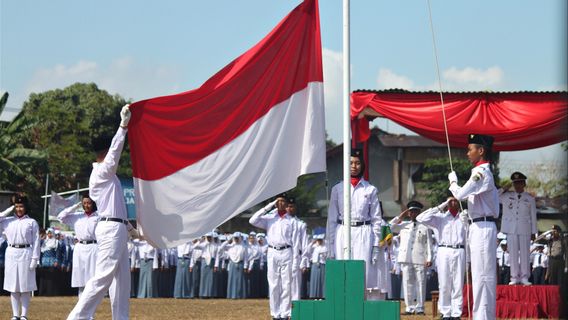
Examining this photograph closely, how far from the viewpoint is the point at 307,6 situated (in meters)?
11.6

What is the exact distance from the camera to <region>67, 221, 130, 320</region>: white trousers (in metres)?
11.9

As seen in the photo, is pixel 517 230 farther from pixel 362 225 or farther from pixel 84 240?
pixel 84 240

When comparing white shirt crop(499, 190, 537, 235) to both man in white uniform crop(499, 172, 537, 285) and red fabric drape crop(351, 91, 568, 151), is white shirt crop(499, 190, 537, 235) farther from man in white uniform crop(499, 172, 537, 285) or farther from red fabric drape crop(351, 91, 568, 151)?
red fabric drape crop(351, 91, 568, 151)

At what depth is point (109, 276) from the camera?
39.6 ft

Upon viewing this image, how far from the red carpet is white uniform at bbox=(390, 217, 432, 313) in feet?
16.0

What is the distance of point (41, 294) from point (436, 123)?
60.1 feet

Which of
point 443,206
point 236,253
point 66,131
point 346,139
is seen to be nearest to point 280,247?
point 443,206

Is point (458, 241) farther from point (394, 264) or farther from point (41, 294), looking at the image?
point (41, 294)

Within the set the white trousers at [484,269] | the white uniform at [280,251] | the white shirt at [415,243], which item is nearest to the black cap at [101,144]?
the white trousers at [484,269]

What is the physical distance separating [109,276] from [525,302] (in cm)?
802

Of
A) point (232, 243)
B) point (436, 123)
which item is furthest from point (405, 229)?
point (232, 243)

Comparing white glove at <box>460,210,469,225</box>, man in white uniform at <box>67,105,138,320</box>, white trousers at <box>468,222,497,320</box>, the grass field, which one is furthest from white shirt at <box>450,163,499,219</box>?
the grass field

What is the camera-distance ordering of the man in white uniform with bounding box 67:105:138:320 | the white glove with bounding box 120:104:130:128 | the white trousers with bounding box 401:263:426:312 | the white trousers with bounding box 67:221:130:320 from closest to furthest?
the white glove with bounding box 120:104:130:128 → the white trousers with bounding box 67:221:130:320 → the man in white uniform with bounding box 67:105:138:320 → the white trousers with bounding box 401:263:426:312

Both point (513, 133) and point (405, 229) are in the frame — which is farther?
point (405, 229)
